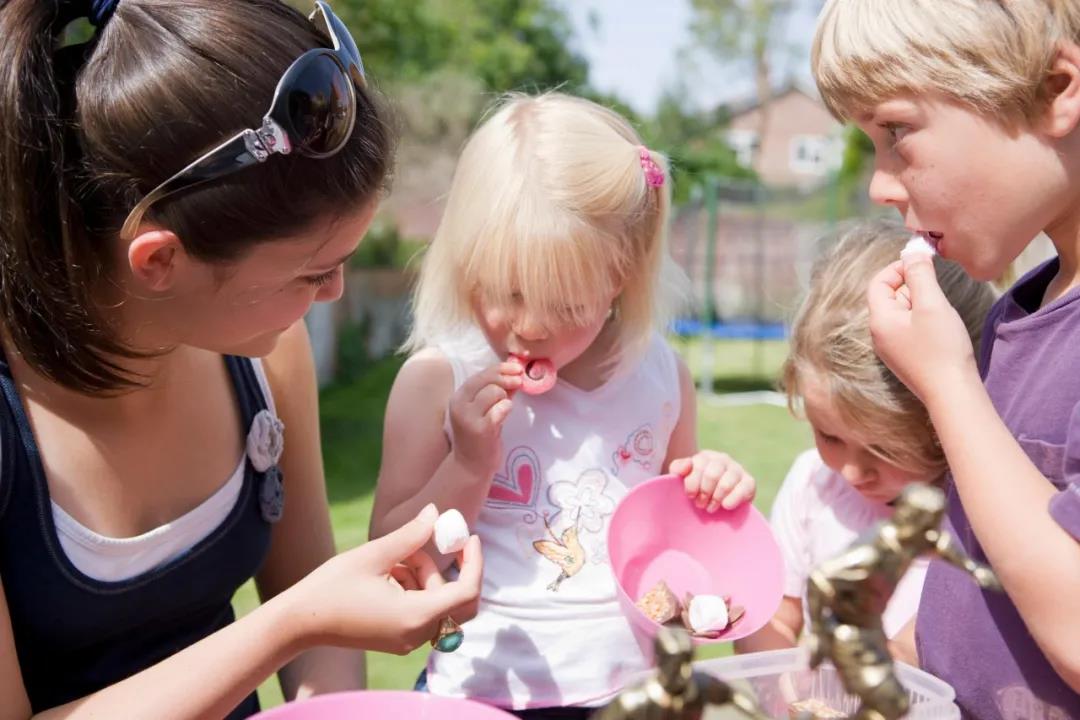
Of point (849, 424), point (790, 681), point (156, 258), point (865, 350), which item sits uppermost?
point (156, 258)

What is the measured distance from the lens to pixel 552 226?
1670mm

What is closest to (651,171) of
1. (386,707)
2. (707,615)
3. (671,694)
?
(707,615)

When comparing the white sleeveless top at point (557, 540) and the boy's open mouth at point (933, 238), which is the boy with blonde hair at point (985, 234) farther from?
the white sleeveless top at point (557, 540)

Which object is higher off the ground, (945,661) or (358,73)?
(358,73)

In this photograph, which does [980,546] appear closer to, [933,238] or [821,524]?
[933,238]

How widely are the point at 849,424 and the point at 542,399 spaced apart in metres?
0.52

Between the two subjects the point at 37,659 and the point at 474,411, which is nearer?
the point at 37,659

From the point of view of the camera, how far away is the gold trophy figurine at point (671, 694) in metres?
0.70

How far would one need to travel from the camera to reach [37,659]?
4.72 feet

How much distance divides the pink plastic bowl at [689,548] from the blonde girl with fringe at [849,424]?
9 centimetres

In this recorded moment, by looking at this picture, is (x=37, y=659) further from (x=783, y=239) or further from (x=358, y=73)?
(x=783, y=239)

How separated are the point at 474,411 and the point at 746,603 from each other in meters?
0.54

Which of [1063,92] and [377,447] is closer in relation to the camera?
[1063,92]

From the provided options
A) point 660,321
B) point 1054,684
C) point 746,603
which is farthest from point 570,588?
point 1054,684
